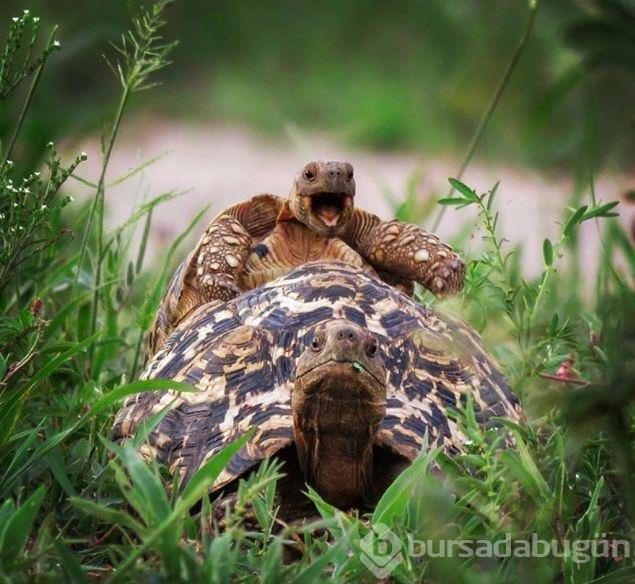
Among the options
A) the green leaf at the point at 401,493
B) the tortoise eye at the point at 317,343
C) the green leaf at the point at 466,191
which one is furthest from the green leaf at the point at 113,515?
the green leaf at the point at 466,191

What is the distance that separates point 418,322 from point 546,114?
1.69m

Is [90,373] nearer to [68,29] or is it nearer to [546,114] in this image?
[546,114]

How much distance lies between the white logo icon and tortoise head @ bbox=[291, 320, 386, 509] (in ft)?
1.04

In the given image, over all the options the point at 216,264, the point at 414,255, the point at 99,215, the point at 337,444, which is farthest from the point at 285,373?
the point at 99,215

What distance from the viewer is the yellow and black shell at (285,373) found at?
3.02 m

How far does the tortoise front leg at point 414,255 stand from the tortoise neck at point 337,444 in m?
0.80

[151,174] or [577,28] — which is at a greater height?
[151,174]

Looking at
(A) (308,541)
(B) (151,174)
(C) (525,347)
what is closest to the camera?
(A) (308,541)

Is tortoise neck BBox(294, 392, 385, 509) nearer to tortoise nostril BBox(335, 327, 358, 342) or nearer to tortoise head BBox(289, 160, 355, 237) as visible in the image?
tortoise nostril BBox(335, 327, 358, 342)

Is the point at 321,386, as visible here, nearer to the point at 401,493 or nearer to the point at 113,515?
the point at 401,493

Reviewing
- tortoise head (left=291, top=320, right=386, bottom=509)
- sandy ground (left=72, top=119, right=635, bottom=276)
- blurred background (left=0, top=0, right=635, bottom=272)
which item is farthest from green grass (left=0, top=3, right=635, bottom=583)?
sandy ground (left=72, top=119, right=635, bottom=276)

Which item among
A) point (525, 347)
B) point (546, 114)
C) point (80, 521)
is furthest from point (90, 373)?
point (546, 114)

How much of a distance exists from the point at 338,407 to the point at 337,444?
0.11 metres

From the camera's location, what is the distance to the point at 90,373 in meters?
3.66
